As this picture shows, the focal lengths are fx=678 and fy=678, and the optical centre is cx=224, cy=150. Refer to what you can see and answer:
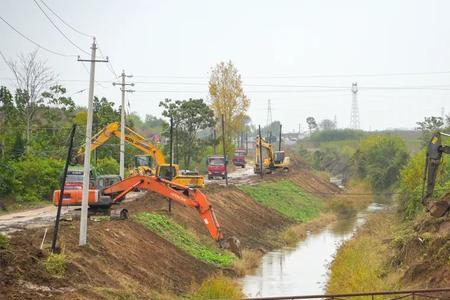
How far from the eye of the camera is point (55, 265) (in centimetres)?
2406

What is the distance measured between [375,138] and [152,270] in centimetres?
7723

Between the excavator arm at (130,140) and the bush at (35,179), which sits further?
the bush at (35,179)

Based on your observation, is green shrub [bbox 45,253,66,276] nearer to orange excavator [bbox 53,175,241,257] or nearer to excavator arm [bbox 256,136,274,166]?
orange excavator [bbox 53,175,241,257]

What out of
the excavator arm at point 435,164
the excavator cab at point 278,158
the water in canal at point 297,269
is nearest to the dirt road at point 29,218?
the water in canal at point 297,269

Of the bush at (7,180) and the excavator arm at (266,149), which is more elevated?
the excavator arm at (266,149)

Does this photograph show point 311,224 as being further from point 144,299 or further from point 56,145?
point 144,299

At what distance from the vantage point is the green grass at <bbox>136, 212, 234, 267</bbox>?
36.9m

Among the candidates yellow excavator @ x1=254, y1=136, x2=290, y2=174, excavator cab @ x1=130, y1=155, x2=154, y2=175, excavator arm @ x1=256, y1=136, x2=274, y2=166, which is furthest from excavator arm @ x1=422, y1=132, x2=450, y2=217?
yellow excavator @ x1=254, y1=136, x2=290, y2=174

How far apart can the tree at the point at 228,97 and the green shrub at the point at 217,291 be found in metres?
64.4

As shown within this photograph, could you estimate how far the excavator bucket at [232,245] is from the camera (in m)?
39.5

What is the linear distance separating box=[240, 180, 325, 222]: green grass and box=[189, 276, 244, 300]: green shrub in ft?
116

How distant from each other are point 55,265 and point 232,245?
681 inches

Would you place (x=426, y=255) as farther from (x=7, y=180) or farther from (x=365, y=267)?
(x=7, y=180)

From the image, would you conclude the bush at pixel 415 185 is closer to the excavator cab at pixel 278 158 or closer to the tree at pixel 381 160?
the excavator cab at pixel 278 158
